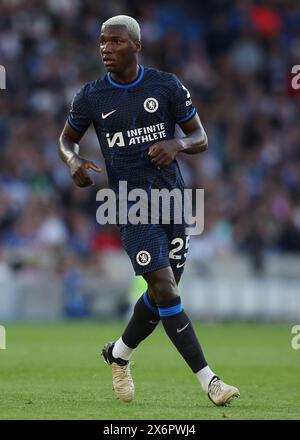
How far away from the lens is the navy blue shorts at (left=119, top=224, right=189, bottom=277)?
8336 millimetres

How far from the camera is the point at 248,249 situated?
21000mm

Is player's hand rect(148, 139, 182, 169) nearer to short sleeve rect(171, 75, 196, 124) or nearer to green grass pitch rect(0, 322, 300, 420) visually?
short sleeve rect(171, 75, 196, 124)

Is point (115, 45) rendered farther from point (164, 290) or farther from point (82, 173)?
point (164, 290)

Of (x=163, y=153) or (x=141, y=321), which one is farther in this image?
(x=141, y=321)

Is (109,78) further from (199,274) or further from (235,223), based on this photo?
(235,223)

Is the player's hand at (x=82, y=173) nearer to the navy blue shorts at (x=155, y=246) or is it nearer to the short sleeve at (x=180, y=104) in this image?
the navy blue shorts at (x=155, y=246)

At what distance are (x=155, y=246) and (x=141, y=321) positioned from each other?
2.41 feet

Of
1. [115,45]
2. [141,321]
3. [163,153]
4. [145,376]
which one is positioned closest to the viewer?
[163,153]

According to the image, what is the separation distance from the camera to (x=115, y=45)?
841 centimetres

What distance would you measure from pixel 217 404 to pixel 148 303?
99 centimetres

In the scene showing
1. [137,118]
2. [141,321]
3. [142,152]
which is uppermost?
[137,118]

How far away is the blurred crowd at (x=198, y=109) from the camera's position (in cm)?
2064

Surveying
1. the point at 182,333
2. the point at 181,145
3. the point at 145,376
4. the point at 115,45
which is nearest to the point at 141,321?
the point at 182,333

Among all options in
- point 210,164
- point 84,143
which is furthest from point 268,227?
point 84,143
